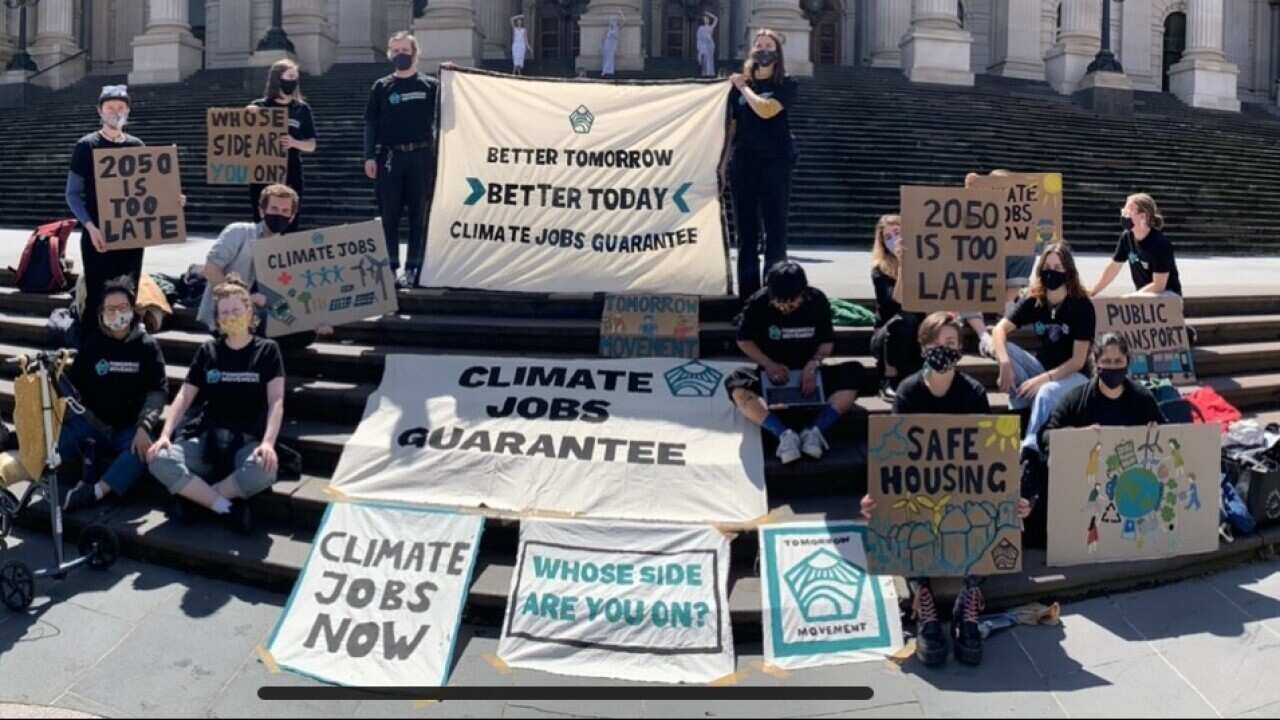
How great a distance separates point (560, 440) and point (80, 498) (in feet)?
8.61

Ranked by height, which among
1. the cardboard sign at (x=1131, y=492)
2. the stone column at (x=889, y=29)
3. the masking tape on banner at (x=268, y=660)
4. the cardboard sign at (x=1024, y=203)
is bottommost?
the masking tape on banner at (x=268, y=660)

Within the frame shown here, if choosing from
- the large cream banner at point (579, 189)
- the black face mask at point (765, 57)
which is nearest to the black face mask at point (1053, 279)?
the large cream banner at point (579, 189)

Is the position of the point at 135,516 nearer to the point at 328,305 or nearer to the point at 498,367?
the point at 328,305

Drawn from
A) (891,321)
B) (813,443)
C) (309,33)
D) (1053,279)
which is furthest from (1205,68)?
(813,443)

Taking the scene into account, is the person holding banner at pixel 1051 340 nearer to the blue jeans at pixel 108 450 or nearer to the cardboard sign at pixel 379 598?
the cardboard sign at pixel 379 598

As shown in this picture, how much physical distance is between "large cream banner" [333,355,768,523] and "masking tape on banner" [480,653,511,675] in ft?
3.17

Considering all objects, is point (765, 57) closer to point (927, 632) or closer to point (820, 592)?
point (820, 592)

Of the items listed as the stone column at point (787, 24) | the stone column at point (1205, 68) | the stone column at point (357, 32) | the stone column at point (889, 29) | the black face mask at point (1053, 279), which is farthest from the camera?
the stone column at point (357, 32)

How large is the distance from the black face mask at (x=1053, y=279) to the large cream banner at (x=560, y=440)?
1884 mm

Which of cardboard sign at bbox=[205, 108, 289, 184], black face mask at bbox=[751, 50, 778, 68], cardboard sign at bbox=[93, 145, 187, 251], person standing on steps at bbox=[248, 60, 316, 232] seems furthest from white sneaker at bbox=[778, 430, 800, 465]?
cardboard sign at bbox=[205, 108, 289, 184]

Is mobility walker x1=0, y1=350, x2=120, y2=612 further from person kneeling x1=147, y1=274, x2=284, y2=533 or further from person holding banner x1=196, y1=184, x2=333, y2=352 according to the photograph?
person holding banner x1=196, y1=184, x2=333, y2=352

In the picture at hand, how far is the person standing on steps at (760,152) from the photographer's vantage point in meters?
6.51

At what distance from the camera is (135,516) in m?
5.37

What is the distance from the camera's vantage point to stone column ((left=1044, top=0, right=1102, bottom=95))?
27.8 meters
